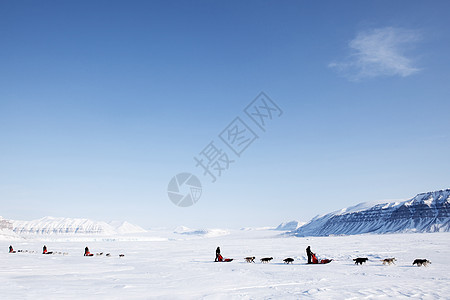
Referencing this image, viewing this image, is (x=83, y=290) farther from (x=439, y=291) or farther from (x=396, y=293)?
(x=439, y=291)

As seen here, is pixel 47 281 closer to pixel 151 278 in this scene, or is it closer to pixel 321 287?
pixel 151 278

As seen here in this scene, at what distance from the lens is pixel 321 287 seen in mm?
13805

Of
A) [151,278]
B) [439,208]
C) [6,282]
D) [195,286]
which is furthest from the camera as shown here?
[439,208]

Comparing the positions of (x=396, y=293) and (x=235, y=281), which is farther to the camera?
(x=235, y=281)

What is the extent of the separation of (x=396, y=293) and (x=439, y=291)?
1.80m

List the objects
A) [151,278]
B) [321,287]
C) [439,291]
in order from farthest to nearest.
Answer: [151,278] < [321,287] < [439,291]

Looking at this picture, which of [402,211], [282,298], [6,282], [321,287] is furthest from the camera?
[402,211]

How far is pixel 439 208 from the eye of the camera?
172m

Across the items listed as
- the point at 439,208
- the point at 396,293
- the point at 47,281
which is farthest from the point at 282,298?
the point at 439,208

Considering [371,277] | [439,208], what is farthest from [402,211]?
[371,277]

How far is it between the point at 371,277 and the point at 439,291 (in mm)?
4582

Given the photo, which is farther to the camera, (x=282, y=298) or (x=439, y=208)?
(x=439, y=208)

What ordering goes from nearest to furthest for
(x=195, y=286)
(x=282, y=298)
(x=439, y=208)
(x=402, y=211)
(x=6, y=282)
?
(x=282, y=298) < (x=195, y=286) < (x=6, y=282) < (x=439, y=208) < (x=402, y=211)

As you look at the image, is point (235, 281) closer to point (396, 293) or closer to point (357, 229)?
point (396, 293)
